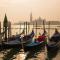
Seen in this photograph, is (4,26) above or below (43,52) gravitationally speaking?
above

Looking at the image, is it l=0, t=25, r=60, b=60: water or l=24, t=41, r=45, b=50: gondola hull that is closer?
l=0, t=25, r=60, b=60: water

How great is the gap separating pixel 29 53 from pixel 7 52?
2.74 ft

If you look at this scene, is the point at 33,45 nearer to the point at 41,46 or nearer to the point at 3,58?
the point at 41,46

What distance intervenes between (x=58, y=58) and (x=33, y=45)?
160 cm

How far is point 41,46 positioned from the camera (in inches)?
459

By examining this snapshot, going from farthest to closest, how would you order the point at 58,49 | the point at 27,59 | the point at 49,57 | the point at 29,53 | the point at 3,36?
1. the point at 3,36
2. the point at 58,49
3. the point at 29,53
4. the point at 49,57
5. the point at 27,59

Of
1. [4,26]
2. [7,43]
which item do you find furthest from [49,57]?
[4,26]

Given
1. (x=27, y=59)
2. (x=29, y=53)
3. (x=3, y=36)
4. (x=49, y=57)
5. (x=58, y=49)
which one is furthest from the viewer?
(x=3, y=36)

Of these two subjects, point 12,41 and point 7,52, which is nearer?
point 7,52

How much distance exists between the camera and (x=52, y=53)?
35.2 ft

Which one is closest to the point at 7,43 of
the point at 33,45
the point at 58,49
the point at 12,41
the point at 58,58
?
the point at 12,41

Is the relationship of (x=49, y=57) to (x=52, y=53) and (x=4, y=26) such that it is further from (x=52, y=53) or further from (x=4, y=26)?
(x=4, y=26)

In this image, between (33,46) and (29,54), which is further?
(33,46)

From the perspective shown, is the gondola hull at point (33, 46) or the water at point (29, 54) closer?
the water at point (29, 54)
